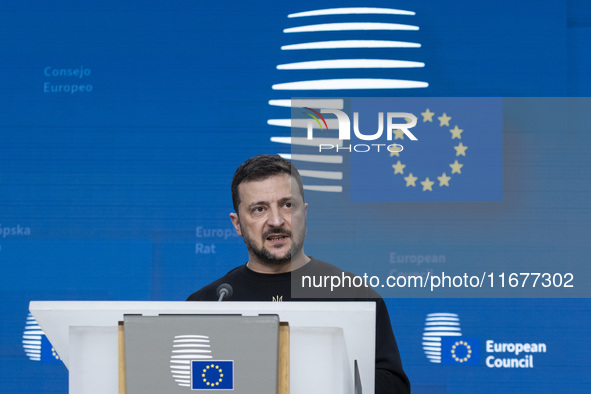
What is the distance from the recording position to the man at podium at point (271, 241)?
256 cm

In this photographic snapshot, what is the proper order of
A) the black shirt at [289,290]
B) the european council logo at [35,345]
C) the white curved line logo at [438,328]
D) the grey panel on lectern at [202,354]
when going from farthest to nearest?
the european council logo at [35,345] < the white curved line logo at [438,328] < the black shirt at [289,290] < the grey panel on lectern at [202,354]

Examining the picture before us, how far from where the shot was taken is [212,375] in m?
1.31

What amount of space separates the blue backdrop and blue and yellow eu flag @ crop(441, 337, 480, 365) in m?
0.01

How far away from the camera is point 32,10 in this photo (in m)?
3.59

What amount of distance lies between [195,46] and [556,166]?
1.80 m

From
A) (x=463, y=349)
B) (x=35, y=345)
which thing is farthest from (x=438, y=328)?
(x=35, y=345)

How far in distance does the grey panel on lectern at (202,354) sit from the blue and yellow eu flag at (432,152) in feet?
7.21

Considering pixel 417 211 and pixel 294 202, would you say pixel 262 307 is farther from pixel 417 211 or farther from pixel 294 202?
pixel 417 211

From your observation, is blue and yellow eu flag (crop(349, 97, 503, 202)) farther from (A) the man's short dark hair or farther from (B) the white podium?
(B) the white podium

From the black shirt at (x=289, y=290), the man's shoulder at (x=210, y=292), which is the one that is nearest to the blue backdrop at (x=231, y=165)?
the black shirt at (x=289, y=290)

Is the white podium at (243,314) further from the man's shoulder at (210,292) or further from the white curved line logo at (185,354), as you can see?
the man's shoulder at (210,292)

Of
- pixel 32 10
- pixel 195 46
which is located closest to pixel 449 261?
pixel 195 46

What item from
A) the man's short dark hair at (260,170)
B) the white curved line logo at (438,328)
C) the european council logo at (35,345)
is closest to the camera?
the man's short dark hair at (260,170)

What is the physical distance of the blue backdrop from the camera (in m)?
3.39
